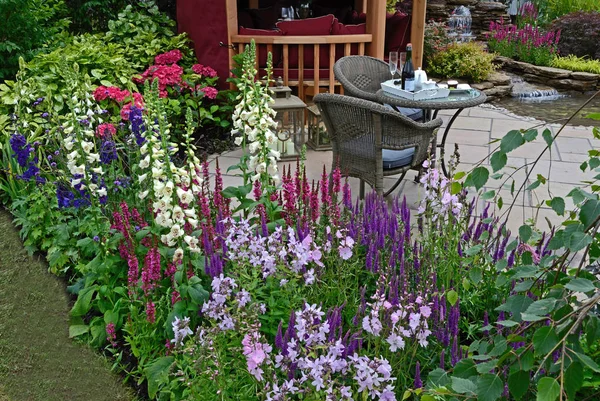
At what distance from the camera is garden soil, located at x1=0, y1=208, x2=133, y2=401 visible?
2.75 metres

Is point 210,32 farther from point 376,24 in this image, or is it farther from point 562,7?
point 562,7

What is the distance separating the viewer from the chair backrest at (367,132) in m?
3.98

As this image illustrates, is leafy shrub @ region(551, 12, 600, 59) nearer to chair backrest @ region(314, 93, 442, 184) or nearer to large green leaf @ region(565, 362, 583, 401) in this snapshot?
chair backrest @ region(314, 93, 442, 184)

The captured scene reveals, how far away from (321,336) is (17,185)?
11.0 ft

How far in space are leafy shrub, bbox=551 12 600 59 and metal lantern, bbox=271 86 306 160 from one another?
6.80 meters

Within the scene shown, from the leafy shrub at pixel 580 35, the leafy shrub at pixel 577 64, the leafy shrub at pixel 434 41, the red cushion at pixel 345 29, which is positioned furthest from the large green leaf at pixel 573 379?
the leafy shrub at pixel 580 35

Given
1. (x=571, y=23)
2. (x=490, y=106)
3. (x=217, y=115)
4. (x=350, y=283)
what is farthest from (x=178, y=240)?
(x=571, y=23)

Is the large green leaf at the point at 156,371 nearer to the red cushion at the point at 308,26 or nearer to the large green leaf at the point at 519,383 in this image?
the large green leaf at the point at 519,383

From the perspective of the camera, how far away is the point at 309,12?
9.36 metres

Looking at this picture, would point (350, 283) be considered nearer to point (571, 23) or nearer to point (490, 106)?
point (490, 106)

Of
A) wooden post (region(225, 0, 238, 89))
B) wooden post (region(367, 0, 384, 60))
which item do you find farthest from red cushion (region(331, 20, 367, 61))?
wooden post (region(225, 0, 238, 89))

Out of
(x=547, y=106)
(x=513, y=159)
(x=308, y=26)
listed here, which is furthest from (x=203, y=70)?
(x=547, y=106)

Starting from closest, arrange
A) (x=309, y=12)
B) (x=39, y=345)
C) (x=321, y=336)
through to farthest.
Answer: (x=321, y=336), (x=39, y=345), (x=309, y=12)

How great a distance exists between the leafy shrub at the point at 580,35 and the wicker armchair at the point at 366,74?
240 inches
